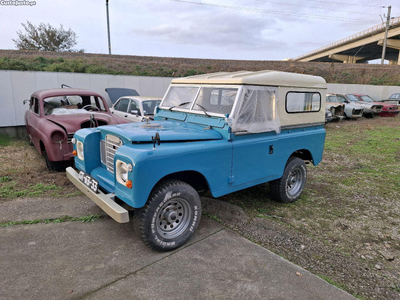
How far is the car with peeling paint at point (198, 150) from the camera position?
3.06 metres

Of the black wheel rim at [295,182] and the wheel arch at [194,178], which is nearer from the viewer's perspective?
the wheel arch at [194,178]

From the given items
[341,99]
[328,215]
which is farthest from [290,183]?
[341,99]

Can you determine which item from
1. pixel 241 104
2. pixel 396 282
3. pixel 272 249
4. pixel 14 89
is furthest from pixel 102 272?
pixel 14 89

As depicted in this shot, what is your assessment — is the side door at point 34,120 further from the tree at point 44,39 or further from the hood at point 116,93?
the tree at point 44,39

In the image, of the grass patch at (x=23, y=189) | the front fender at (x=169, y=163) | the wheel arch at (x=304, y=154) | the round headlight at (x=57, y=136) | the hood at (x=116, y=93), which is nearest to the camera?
the front fender at (x=169, y=163)

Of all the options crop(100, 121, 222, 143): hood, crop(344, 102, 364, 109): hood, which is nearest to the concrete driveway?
crop(100, 121, 222, 143): hood

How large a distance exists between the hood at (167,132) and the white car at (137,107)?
14.0ft

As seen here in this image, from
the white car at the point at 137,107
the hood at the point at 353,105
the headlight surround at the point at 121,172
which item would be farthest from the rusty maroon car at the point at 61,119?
the hood at the point at 353,105

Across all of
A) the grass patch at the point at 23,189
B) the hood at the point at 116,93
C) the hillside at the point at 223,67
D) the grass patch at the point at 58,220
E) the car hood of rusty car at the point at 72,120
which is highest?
the hillside at the point at 223,67

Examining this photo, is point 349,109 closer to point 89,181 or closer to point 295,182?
point 295,182

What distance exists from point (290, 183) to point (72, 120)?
4707 millimetres

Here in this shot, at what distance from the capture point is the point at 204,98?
13.9ft

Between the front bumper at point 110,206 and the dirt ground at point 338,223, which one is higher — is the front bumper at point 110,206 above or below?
above

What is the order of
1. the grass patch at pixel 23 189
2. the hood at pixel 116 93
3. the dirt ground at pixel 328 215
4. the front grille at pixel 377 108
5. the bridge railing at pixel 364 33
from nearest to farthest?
the dirt ground at pixel 328 215, the grass patch at pixel 23 189, the hood at pixel 116 93, the front grille at pixel 377 108, the bridge railing at pixel 364 33
